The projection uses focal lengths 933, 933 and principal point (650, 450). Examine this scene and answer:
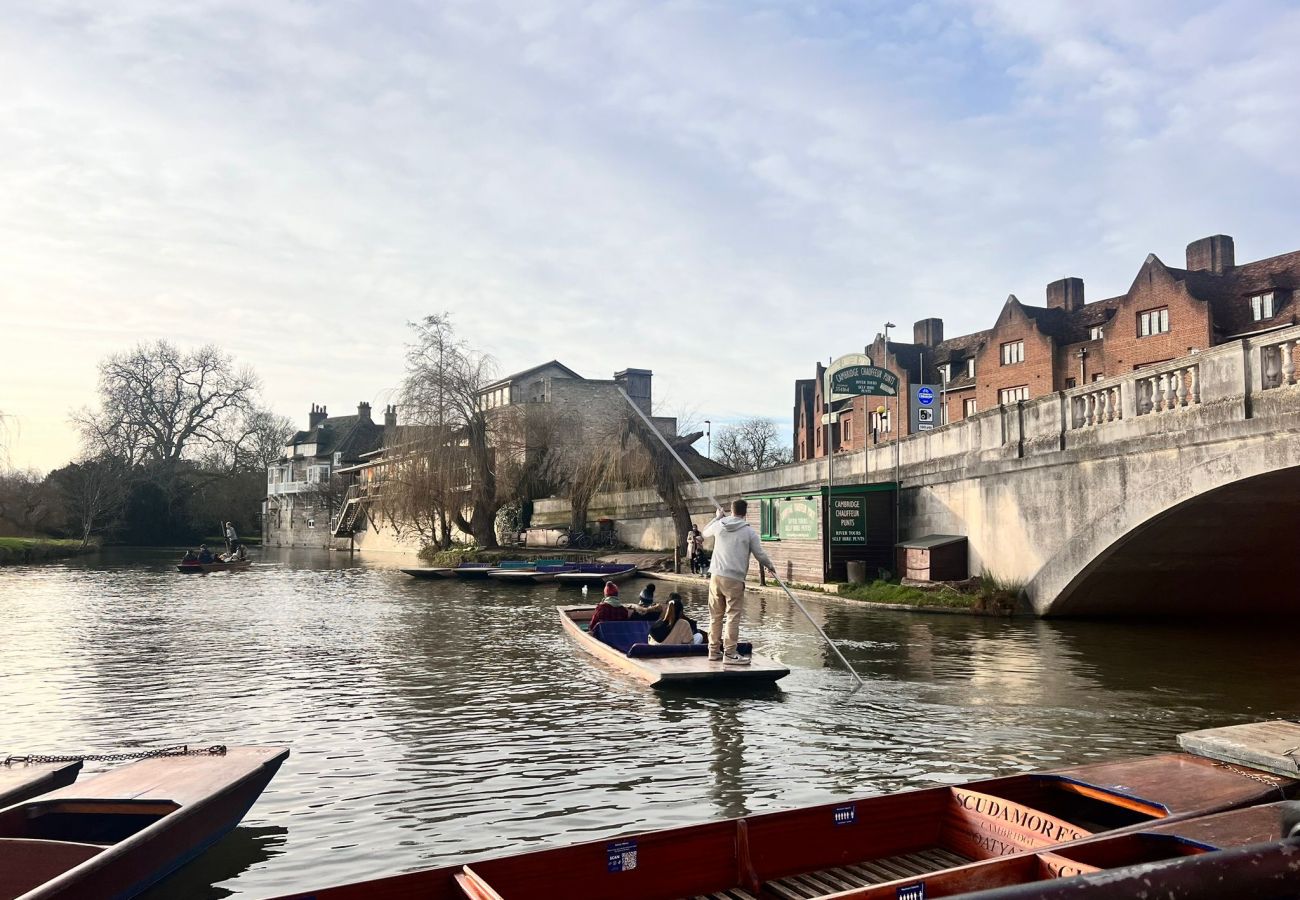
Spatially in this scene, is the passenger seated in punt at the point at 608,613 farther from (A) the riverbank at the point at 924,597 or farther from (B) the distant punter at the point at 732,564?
(A) the riverbank at the point at 924,597

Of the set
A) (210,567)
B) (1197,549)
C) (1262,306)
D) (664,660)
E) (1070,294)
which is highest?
(1070,294)

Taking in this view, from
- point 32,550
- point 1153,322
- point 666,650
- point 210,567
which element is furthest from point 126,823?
point 32,550

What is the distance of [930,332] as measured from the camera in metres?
51.6

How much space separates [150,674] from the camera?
13.8 metres

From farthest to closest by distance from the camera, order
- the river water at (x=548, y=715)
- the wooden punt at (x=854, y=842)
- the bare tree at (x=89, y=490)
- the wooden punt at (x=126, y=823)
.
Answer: the bare tree at (x=89, y=490) → the river water at (x=548, y=715) → the wooden punt at (x=126, y=823) → the wooden punt at (x=854, y=842)

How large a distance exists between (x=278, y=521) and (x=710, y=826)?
275 ft

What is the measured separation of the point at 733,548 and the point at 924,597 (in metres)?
11.0

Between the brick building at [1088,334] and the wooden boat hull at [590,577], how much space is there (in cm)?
1167

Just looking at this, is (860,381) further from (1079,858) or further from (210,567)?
(210,567)

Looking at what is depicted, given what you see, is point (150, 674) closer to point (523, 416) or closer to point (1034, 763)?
point (1034, 763)

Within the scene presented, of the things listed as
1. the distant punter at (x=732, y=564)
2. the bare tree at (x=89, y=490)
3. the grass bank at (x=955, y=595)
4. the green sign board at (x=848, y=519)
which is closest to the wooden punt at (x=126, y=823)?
the distant punter at (x=732, y=564)

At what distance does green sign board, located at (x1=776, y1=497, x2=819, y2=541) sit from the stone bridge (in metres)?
2.36

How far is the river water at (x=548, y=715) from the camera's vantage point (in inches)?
282

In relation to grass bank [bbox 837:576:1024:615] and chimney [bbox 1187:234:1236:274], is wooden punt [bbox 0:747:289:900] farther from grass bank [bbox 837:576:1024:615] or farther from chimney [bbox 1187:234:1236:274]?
chimney [bbox 1187:234:1236:274]
